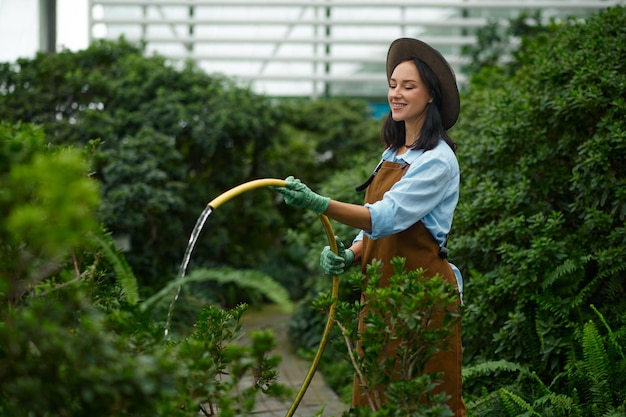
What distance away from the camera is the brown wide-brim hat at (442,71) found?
9.89 ft

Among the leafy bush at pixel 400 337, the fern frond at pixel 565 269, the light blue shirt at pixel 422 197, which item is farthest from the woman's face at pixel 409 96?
the fern frond at pixel 565 269

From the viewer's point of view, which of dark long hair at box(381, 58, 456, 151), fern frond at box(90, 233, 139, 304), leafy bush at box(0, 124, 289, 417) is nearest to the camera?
leafy bush at box(0, 124, 289, 417)

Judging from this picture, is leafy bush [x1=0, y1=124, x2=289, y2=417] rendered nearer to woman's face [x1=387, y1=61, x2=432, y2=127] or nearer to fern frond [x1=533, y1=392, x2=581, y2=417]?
woman's face [x1=387, y1=61, x2=432, y2=127]

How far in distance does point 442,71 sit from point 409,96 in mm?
169

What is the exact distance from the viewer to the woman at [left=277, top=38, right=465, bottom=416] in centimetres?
269

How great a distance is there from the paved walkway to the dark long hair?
1.26 m

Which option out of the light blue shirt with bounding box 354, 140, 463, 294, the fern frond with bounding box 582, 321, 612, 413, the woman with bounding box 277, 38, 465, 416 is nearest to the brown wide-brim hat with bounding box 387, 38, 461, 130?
the woman with bounding box 277, 38, 465, 416

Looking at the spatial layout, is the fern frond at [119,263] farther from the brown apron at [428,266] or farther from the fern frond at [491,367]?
the fern frond at [491,367]

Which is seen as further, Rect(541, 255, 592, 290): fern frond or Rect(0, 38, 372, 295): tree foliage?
Rect(0, 38, 372, 295): tree foliage

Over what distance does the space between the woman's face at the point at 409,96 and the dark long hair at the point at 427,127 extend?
0.07 ft

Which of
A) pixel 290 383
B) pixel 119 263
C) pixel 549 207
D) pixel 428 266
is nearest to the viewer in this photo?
pixel 119 263

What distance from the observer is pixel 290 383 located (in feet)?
18.6

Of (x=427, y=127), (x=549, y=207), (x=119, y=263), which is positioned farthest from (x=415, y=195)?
(x=549, y=207)

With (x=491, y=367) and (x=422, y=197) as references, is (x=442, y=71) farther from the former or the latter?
(x=491, y=367)
